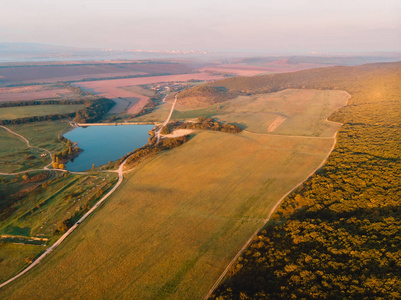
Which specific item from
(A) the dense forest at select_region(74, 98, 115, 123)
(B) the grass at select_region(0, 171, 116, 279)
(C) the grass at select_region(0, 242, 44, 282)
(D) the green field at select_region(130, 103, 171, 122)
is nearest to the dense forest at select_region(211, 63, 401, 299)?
(C) the grass at select_region(0, 242, 44, 282)

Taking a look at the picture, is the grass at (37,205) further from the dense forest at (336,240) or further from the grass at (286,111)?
the grass at (286,111)

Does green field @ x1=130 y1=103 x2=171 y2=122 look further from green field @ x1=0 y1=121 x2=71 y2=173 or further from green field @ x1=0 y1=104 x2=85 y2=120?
green field @ x1=0 y1=104 x2=85 y2=120

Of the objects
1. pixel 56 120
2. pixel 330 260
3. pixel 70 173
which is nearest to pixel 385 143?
pixel 330 260

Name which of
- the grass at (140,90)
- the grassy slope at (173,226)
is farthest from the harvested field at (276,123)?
the grass at (140,90)

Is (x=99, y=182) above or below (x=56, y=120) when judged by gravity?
below

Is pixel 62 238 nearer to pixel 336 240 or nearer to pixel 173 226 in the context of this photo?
pixel 173 226

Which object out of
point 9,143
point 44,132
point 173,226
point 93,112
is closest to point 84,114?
point 93,112

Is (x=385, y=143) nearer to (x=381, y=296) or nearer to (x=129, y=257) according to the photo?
(x=381, y=296)
